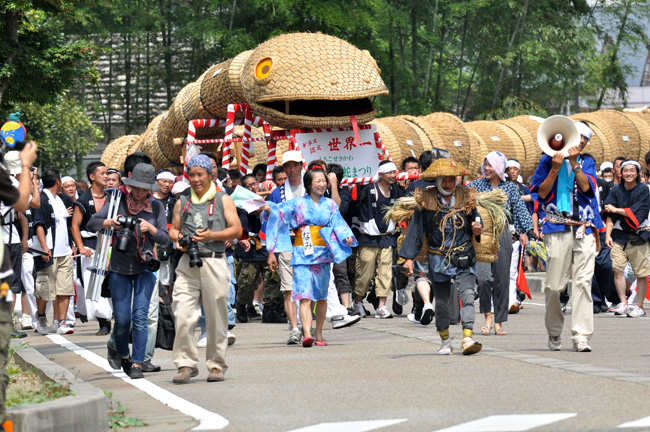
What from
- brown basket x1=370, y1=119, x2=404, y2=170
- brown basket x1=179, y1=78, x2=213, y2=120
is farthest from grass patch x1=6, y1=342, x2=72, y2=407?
brown basket x1=370, y1=119, x2=404, y2=170

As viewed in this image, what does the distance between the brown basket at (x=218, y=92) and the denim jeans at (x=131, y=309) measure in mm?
8888

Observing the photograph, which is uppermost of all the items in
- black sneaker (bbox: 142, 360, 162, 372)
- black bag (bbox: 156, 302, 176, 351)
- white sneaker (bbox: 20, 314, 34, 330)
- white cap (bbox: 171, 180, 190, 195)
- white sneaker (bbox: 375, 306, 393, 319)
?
white cap (bbox: 171, 180, 190, 195)

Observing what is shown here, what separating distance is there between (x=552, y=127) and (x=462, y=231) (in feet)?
4.11

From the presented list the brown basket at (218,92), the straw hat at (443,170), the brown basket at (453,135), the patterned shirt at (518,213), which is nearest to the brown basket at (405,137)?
the brown basket at (453,135)

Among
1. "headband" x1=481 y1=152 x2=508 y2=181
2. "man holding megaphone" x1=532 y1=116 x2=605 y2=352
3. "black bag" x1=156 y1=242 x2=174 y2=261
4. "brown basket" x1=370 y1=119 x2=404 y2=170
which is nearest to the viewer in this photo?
"black bag" x1=156 y1=242 x2=174 y2=261

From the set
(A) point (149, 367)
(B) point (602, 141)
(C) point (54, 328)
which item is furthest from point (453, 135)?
(A) point (149, 367)

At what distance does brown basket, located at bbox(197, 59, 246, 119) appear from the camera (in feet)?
60.0

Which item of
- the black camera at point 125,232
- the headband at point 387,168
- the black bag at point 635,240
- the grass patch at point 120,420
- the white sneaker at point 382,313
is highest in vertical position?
the headband at point 387,168

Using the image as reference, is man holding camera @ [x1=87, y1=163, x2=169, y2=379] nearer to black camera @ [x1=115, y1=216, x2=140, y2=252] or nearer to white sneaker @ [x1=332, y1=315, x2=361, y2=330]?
black camera @ [x1=115, y1=216, x2=140, y2=252]

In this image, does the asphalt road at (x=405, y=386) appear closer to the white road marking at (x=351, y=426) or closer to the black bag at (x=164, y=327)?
the white road marking at (x=351, y=426)

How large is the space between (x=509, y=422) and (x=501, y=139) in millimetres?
17499

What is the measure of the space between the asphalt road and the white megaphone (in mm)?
1819

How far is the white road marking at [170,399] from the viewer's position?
7137 millimetres

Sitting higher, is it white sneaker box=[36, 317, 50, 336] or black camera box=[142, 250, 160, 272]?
black camera box=[142, 250, 160, 272]
